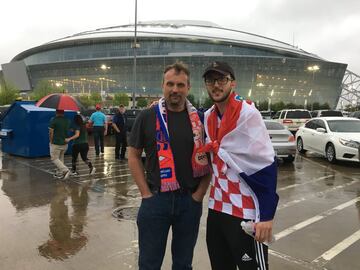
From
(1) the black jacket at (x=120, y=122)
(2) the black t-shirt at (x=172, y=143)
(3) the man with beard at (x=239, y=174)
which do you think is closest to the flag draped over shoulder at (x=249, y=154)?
(3) the man with beard at (x=239, y=174)

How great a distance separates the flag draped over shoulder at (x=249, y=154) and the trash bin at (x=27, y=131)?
10.9 m

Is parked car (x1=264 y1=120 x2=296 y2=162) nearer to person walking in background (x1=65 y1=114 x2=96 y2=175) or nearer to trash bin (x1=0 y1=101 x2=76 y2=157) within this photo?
person walking in background (x1=65 y1=114 x2=96 y2=175)

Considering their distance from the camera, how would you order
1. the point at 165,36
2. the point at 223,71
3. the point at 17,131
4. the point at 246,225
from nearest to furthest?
the point at 246,225, the point at 223,71, the point at 17,131, the point at 165,36

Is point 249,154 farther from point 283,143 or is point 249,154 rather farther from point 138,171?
point 283,143

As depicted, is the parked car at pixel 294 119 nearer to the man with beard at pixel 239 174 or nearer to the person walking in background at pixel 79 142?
the person walking in background at pixel 79 142

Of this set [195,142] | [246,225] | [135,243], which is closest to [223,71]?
[195,142]

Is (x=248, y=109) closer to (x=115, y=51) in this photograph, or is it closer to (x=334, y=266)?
(x=334, y=266)

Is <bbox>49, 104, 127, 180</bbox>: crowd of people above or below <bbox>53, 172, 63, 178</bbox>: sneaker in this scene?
above

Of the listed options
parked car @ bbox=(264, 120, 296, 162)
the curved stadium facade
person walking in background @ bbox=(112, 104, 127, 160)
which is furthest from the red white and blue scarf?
Answer: the curved stadium facade

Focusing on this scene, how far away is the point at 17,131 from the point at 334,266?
11.3 meters

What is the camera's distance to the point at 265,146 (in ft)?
7.89

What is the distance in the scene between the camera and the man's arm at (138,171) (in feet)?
9.05

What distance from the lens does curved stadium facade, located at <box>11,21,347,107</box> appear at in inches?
3565

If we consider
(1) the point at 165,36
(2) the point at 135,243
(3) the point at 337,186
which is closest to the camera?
(2) the point at 135,243
